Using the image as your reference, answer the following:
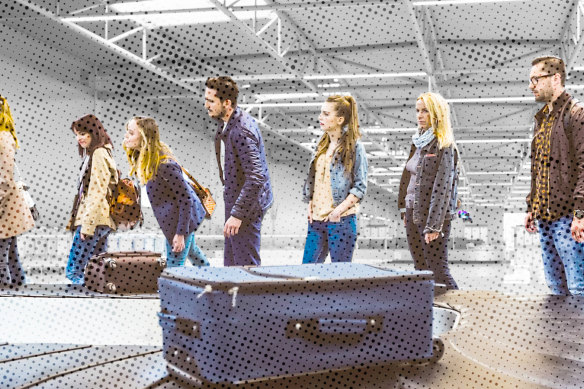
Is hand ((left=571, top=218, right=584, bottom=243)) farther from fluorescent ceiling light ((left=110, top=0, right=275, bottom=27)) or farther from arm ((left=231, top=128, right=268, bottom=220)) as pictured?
fluorescent ceiling light ((left=110, top=0, right=275, bottom=27))

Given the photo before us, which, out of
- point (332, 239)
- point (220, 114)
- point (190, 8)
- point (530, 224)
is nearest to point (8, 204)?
point (220, 114)

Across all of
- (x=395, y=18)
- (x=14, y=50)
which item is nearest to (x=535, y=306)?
(x=395, y=18)

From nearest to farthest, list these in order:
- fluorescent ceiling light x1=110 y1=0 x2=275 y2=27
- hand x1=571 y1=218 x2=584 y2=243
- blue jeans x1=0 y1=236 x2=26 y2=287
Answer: hand x1=571 y1=218 x2=584 y2=243
blue jeans x1=0 y1=236 x2=26 y2=287
fluorescent ceiling light x1=110 y1=0 x2=275 y2=27

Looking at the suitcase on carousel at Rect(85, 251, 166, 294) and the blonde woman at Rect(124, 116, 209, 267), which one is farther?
the suitcase on carousel at Rect(85, 251, 166, 294)

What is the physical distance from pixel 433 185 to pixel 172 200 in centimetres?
120

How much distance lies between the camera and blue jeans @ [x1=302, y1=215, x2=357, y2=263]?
2840mm

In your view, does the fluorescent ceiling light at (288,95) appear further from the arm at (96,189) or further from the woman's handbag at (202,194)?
the woman's handbag at (202,194)

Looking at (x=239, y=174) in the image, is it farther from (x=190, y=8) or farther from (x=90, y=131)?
(x=190, y=8)

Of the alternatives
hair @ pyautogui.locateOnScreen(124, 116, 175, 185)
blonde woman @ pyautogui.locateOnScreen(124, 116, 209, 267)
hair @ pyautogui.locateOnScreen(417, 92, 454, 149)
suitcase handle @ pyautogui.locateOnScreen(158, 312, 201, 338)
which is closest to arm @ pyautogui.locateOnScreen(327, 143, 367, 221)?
hair @ pyautogui.locateOnScreen(417, 92, 454, 149)

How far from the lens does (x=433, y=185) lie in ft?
9.45

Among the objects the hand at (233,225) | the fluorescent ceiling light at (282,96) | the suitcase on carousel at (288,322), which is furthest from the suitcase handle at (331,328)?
the fluorescent ceiling light at (282,96)

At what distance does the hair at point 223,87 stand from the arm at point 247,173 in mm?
172

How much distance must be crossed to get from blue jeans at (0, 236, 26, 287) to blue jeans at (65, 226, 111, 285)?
0.86 feet

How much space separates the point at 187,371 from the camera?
4.59 ft
